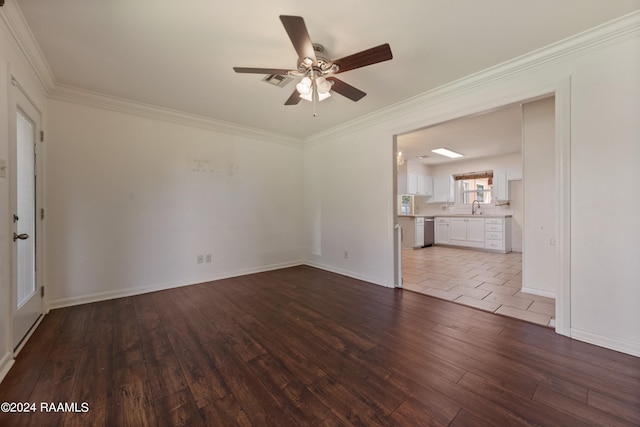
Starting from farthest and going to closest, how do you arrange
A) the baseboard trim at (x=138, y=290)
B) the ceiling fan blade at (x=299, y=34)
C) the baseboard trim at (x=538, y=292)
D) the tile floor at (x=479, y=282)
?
the baseboard trim at (x=538, y=292) < the baseboard trim at (x=138, y=290) < the tile floor at (x=479, y=282) < the ceiling fan blade at (x=299, y=34)

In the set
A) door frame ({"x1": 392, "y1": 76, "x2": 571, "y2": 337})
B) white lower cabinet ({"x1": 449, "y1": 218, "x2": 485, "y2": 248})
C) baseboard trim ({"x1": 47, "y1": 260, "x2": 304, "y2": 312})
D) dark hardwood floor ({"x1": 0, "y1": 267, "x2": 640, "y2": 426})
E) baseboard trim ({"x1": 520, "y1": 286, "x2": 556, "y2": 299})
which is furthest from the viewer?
white lower cabinet ({"x1": 449, "y1": 218, "x2": 485, "y2": 248})

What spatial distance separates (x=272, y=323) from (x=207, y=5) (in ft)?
8.82

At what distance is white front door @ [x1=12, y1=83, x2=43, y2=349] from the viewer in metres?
2.04

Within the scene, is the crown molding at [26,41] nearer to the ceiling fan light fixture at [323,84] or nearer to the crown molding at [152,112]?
the crown molding at [152,112]

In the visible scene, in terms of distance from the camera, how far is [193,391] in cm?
156

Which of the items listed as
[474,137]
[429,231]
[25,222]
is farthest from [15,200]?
[429,231]

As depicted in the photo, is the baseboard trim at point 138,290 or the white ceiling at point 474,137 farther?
the white ceiling at point 474,137

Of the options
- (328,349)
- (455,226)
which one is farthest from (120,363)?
(455,226)

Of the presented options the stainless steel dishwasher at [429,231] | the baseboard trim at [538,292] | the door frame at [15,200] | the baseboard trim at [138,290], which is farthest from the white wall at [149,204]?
the stainless steel dishwasher at [429,231]

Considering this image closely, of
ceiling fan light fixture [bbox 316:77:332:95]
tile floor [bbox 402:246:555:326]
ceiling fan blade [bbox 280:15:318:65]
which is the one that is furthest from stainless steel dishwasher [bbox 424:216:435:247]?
ceiling fan blade [bbox 280:15:318:65]

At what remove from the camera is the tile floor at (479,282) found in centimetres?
277

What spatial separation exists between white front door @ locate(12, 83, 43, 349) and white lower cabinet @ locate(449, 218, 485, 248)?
8085 mm

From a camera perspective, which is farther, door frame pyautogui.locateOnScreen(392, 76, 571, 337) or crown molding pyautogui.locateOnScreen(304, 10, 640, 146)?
door frame pyautogui.locateOnScreen(392, 76, 571, 337)

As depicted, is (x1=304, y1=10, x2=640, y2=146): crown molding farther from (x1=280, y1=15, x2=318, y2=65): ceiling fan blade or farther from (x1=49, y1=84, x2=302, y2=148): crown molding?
(x1=49, y1=84, x2=302, y2=148): crown molding
